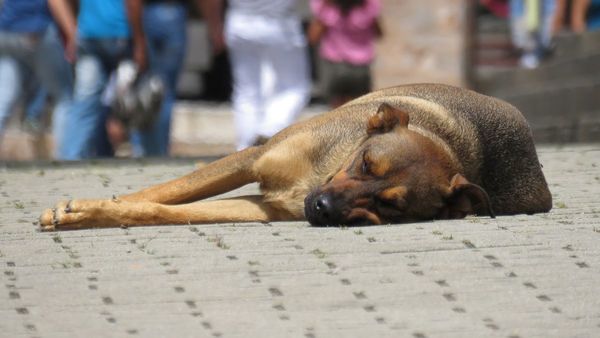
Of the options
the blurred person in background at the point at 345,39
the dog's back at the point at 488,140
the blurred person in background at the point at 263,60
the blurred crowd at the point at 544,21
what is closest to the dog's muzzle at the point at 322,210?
the dog's back at the point at 488,140

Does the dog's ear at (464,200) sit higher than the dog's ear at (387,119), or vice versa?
the dog's ear at (387,119)

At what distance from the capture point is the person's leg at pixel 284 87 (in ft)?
41.7

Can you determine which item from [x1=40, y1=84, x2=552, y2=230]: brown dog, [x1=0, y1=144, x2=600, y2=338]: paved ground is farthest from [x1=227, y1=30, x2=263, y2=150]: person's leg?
[x1=0, y1=144, x2=600, y2=338]: paved ground

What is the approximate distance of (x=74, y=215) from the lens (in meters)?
7.27

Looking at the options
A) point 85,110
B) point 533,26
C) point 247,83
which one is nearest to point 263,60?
point 247,83

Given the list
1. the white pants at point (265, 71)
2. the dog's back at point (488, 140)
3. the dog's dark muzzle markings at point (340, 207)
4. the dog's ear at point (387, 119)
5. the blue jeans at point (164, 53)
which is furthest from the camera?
the white pants at point (265, 71)

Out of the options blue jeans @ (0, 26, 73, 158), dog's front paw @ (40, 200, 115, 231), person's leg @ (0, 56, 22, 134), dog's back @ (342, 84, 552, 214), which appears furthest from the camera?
person's leg @ (0, 56, 22, 134)

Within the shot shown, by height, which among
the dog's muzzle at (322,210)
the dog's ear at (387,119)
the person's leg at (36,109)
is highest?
the dog's ear at (387,119)

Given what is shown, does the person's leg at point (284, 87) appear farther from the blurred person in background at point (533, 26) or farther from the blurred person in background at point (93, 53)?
the blurred person in background at point (533, 26)

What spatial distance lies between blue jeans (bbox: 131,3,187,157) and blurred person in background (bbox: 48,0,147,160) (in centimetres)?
22

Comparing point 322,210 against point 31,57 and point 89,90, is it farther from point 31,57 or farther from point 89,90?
point 31,57

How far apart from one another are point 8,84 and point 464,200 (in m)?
5.73

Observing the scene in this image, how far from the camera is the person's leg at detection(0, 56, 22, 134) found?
12.2m

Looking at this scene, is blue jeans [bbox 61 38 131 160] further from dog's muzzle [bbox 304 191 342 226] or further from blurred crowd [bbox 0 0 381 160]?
dog's muzzle [bbox 304 191 342 226]
